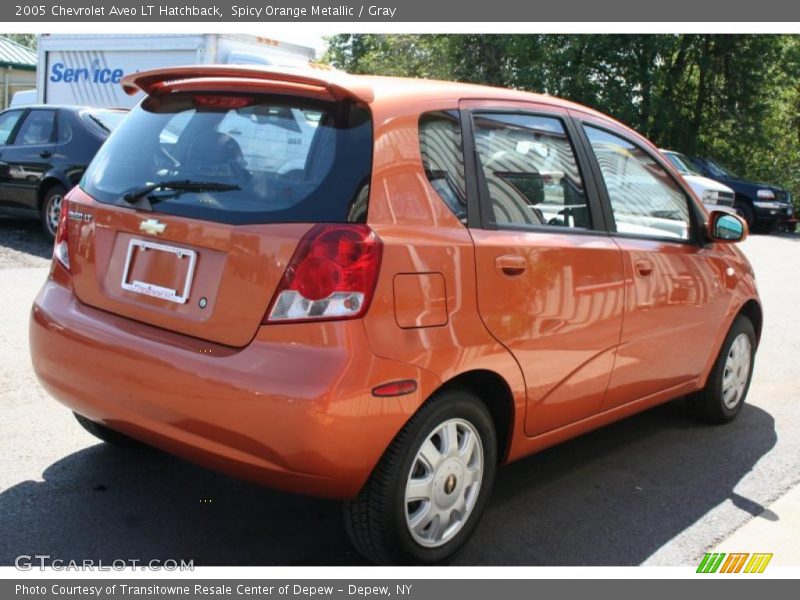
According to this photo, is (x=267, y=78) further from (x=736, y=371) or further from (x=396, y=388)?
(x=736, y=371)

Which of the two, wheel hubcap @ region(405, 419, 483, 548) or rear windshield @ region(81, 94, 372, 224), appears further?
wheel hubcap @ region(405, 419, 483, 548)

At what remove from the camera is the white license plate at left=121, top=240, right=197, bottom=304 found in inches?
118

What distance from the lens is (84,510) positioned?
3.50m

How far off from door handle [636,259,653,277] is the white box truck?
838cm

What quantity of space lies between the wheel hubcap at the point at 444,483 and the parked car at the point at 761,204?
18.7m

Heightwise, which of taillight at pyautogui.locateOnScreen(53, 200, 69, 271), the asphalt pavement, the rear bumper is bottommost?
the asphalt pavement

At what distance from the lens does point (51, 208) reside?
33.7 feet

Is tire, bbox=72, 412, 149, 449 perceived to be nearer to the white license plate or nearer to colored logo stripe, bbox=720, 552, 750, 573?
the white license plate

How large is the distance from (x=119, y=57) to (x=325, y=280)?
40.1ft

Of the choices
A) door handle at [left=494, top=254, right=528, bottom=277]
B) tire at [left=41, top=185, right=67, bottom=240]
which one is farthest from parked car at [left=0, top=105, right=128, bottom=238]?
door handle at [left=494, top=254, right=528, bottom=277]

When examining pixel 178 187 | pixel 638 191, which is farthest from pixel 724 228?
pixel 178 187

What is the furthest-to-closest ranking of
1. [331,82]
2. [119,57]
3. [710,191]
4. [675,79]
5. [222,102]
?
1. [675,79]
2. [710,191]
3. [119,57]
4. [222,102]
5. [331,82]

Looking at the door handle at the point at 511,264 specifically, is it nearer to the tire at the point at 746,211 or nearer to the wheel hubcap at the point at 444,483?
the wheel hubcap at the point at 444,483

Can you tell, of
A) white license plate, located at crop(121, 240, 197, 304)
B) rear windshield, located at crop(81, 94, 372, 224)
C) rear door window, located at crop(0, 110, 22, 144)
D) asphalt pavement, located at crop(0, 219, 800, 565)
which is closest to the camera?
rear windshield, located at crop(81, 94, 372, 224)
